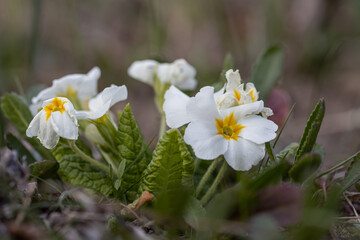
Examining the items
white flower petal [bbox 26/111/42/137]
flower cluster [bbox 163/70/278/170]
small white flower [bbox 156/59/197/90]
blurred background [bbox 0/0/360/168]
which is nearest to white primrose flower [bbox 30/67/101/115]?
small white flower [bbox 156/59/197/90]

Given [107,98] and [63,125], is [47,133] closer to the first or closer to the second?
[63,125]

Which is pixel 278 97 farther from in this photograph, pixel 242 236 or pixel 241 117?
pixel 242 236

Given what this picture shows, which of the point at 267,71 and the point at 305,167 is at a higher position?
the point at 267,71

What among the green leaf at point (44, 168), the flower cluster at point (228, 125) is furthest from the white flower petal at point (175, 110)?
the green leaf at point (44, 168)

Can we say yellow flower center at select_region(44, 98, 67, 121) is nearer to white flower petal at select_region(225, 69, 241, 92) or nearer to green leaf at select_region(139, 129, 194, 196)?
green leaf at select_region(139, 129, 194, 196)

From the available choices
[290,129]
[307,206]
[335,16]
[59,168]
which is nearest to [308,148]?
[307,206]


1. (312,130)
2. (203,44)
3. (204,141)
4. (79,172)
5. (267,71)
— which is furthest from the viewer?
(203,44)

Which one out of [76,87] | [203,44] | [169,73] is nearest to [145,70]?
[169,73]

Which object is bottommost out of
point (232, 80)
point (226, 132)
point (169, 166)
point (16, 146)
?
point (16, 146)
